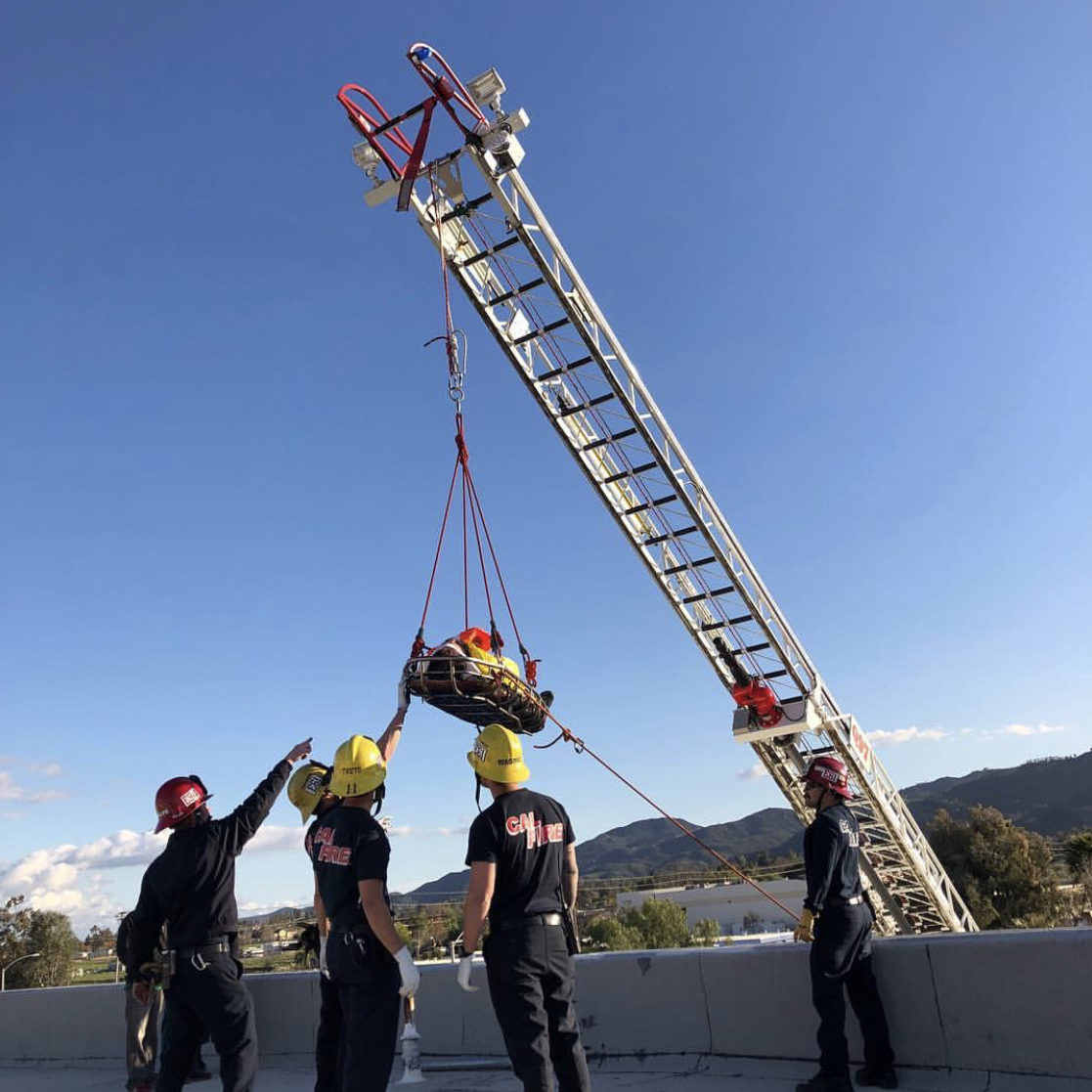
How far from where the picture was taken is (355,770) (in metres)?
4.55

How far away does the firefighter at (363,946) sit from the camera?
402cm

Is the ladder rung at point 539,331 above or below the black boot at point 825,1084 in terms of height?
above

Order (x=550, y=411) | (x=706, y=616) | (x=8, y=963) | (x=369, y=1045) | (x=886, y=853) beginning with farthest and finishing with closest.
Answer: (x=8, y=963) < (x=886, y=853) < (x=706, y=616) < (x=550, y=411) < (x=369, y=1045)

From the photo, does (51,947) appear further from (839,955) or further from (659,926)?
(839,955)

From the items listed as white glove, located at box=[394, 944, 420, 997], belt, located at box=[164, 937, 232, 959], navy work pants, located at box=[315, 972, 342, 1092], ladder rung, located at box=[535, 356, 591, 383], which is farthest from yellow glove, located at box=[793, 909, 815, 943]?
ladder rung, located at box=[535, 356, 591, 383]

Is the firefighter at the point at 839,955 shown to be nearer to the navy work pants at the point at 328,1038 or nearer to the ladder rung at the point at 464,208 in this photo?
the navy work pants at the point at 328,1038

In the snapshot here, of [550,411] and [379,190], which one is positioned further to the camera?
[550,411]

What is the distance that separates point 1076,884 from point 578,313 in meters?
32.7

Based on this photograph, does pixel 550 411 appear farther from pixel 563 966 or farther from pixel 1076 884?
pixel 1076 884

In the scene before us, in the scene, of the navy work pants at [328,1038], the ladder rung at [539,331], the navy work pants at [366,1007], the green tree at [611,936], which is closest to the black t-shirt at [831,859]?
the navy work pants at [366,1007]

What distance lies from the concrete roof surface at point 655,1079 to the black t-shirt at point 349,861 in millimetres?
2085

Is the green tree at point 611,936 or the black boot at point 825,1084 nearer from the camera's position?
the black boot at point 825,1084

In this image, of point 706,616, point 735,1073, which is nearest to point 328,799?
point 735,1073

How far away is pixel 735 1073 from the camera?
525 cm
